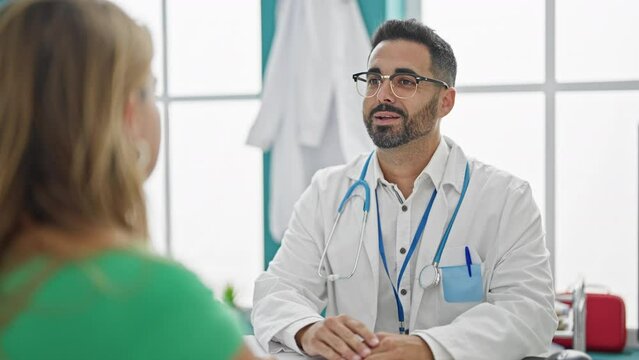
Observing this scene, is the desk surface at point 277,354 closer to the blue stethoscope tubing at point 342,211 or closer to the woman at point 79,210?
the blue stethoscope tubing at point 342,211

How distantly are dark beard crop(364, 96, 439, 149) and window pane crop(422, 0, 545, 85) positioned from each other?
0.75m

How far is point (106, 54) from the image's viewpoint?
2.54 ft

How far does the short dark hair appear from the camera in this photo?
7.21 ft

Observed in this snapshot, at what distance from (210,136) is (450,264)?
1.77m

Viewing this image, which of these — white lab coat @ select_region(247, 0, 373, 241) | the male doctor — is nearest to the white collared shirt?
the male doctor

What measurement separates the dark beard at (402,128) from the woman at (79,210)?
1.38 meters

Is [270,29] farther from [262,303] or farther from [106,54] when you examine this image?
[106,54]

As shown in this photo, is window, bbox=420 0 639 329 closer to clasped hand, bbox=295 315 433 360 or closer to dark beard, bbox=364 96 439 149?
dark beard, bbox=364 96 439 149

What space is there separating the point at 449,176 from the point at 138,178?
1362 millimetres

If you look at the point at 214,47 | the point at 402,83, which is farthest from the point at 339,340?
the point at 214,47

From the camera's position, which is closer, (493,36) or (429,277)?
(429,277)

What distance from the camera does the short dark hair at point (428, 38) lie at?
7.21 ft

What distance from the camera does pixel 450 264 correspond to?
76.7 inches

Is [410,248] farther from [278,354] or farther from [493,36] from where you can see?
[493,36]
